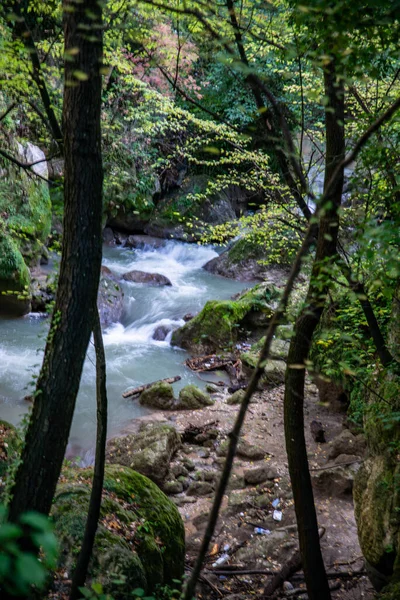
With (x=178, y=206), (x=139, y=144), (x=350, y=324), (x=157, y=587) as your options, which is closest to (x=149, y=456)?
(x=157, y=587)

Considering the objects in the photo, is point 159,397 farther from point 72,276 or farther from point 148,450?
point 72,276

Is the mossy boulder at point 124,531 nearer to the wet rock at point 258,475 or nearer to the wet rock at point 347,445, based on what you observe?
the wet rock at point 258,475

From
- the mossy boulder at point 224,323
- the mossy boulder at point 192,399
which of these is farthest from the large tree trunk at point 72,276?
the mossy boulder at point 224,323

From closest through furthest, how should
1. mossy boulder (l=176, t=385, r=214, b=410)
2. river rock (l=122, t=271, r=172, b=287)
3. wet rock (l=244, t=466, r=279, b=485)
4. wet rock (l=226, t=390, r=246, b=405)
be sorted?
wet rock (l=244, t=466, r=279, b=485) → mossy boulder (l=176, t=385, r=214, b=410) → wet rock (l=226, t=390, r=246, b=405) → river rock (l=122, t=271, r=172, b=287)

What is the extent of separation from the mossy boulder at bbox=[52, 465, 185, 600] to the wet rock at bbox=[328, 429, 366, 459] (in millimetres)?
2889

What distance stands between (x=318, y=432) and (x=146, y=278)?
29.1ft

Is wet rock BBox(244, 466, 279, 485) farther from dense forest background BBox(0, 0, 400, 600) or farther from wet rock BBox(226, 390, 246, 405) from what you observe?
wet rock BBox(226, 390, 246, 405)

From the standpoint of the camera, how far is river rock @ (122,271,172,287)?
47.2 feet

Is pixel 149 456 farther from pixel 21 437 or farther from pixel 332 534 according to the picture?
pixel 21 437

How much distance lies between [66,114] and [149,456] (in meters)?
4.86

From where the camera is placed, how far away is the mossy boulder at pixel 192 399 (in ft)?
27.0

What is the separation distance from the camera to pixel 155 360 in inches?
406

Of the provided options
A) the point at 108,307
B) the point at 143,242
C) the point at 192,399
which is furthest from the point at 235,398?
the point at 143,242

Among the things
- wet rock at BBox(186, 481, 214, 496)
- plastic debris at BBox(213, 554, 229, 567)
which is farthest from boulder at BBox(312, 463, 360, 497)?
plastic debris at BBox(213, 554, 229, 567)
